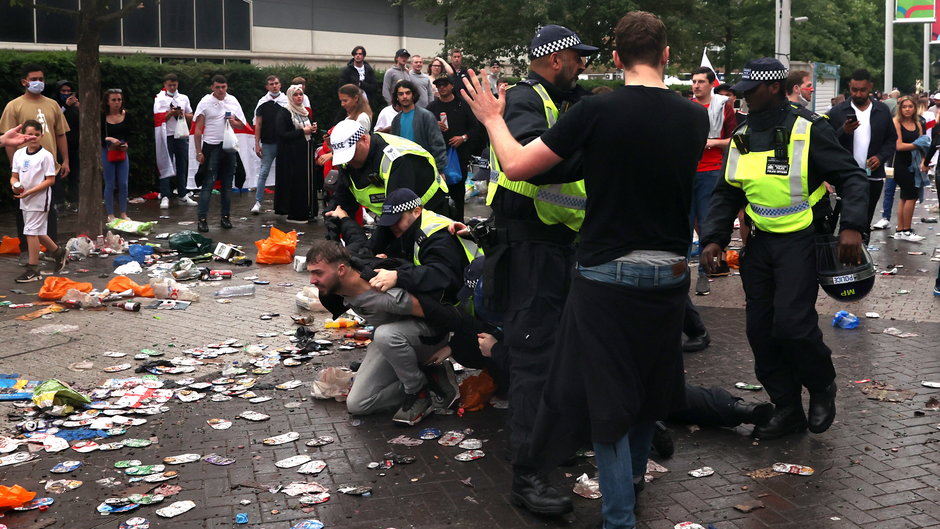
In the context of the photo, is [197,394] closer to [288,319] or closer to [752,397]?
[288,319]

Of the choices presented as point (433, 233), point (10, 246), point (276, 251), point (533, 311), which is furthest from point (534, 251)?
point (10, 246)

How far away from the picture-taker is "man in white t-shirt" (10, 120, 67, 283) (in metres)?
10.1

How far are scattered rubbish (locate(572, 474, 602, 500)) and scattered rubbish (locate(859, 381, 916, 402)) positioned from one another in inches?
88.1

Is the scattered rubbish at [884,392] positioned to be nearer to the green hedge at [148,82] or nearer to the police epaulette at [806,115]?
the police epaulette at [806,115]

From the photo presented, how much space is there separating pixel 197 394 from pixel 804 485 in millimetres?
3729

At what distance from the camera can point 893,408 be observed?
6020mm

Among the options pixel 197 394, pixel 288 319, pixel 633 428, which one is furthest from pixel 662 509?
pixel 288 319

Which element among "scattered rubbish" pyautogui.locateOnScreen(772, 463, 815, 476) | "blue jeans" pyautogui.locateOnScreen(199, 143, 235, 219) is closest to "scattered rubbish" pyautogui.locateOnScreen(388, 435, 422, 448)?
"scattered rubbish" pyautogui.locateOnScreen(772, 463, 815, 476)

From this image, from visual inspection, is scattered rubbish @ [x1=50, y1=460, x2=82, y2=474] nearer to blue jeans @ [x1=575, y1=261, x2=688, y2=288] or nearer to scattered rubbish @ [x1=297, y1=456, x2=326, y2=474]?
scattered rubbish @ [x1=297, y1=456, x2=326, y2=474]

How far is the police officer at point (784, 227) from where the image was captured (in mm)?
5328

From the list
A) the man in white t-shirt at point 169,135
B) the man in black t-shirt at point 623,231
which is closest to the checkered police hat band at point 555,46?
the man in black t-shirt at point 623,231

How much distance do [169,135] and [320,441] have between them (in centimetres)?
1157

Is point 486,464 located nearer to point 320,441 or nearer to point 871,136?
point 320,441

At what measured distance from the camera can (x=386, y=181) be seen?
269 inches
